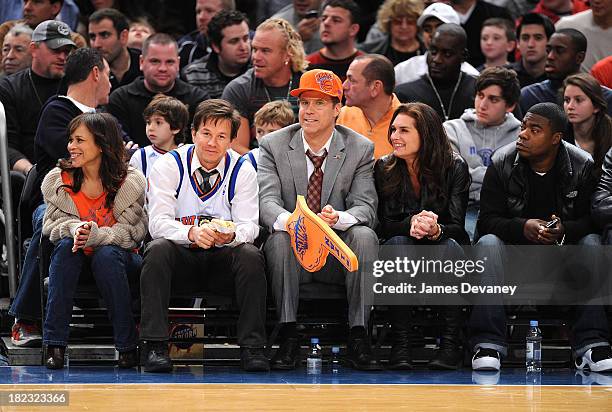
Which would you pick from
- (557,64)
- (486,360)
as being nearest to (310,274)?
(486,360)

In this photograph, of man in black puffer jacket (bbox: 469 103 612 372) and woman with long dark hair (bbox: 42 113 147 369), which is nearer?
woman with long dark hair (bbox: 42 113 147 369)

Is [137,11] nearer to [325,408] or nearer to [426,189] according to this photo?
[426,189]

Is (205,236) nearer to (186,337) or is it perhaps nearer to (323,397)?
(186,337)

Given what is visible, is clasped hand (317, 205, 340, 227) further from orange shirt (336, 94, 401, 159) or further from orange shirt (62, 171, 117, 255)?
orange shirt (336, 94, 401, 159)

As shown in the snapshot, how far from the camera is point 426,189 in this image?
25.1ft

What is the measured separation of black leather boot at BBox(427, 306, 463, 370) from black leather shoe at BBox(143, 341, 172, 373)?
1.61 meters

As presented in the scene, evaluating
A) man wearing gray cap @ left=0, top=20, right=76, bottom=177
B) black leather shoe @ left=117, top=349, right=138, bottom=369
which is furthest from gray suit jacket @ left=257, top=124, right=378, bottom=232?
man wearing gray cap @ left=0, top=20, right=76, bottom=177

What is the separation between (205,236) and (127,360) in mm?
871

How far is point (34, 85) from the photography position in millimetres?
8883

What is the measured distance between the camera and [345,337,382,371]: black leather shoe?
7277 millimetres

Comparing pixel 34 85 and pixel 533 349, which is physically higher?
A: pixel 34 85

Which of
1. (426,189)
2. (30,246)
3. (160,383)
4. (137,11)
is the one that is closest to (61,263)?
(30,246)

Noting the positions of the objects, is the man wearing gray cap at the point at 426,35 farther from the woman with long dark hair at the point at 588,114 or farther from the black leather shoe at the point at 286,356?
the black leather shoe at the point at 286,356

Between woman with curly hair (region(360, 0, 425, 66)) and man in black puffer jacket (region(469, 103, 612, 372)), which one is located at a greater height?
woman with curly hair (region(360, 0, 425, 66))
